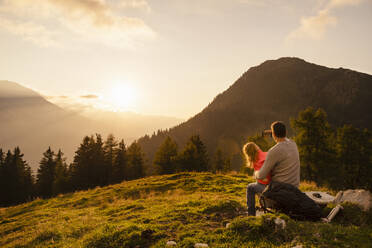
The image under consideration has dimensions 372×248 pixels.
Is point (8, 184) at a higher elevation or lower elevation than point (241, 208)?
lower

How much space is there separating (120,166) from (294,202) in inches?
1990

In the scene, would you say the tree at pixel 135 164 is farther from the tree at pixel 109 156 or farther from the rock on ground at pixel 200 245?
the rock on ground at pixel 200 245

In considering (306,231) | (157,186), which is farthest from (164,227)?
(157,186)

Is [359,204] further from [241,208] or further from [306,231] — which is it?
[241,208]

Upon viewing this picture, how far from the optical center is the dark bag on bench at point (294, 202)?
731 centimetres

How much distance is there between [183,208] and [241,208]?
2.72 m

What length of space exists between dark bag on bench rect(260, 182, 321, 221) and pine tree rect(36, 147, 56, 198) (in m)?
57.3

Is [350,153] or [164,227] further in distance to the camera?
[350,153]

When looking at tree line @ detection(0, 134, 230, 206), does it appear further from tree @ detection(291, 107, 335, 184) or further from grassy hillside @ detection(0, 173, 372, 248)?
grassy hillside @ detection(0, 173, 372, 248)

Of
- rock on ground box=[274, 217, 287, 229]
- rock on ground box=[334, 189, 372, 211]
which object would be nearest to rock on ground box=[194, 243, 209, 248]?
rock on ground box=[274, 217, 287, 229]

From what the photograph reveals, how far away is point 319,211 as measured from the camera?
24.5 ft

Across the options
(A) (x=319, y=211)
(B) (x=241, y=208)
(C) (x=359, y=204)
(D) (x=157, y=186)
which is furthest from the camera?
(D) (x=157, y=186)

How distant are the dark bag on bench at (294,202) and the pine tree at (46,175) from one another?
57.3 metres

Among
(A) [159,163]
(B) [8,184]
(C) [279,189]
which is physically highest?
(C) [279,189]
